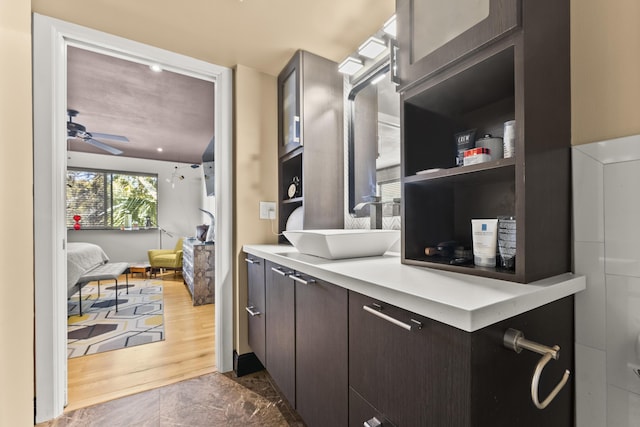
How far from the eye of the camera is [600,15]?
0.85 m

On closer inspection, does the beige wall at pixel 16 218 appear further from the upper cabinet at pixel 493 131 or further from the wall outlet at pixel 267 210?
the upper cabinet at pixel 493 131

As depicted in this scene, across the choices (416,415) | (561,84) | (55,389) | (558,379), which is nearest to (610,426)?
(558,379)

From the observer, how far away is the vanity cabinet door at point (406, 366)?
0.60 m

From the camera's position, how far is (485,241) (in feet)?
2.99

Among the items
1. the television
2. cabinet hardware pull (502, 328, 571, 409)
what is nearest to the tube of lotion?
cabinet hardware pull (502, 328, 571, 409)

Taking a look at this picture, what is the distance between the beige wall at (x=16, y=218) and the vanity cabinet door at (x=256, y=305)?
1082 mm

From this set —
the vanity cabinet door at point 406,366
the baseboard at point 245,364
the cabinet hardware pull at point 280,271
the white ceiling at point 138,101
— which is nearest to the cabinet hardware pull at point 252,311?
the baseboard at point 245,364

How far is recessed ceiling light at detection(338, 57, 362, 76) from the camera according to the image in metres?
1.73

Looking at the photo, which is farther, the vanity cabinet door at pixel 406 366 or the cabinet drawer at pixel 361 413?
the cabinet drawer at pixel 361 413

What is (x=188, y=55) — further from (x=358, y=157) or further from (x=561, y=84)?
(x=561, y=84)

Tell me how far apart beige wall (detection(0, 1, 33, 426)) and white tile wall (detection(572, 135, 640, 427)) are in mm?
2073

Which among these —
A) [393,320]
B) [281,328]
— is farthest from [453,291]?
[281,328]

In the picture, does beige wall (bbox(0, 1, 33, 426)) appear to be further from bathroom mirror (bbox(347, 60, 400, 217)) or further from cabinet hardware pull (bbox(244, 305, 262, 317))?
bathroom mirror (bbox(347, 60, 400, 217))

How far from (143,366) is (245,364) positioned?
31.9 inches
